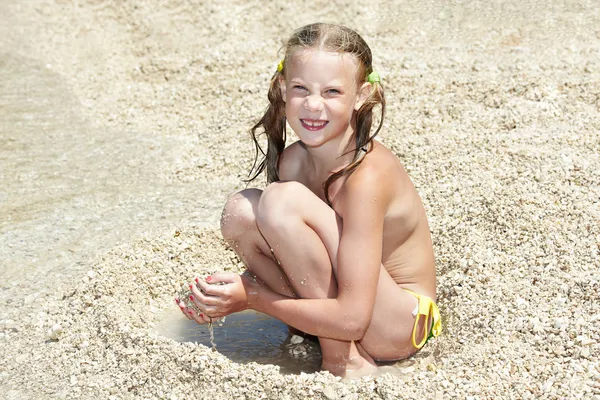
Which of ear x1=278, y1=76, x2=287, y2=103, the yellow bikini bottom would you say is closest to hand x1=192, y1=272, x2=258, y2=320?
the yellow bikini bottom

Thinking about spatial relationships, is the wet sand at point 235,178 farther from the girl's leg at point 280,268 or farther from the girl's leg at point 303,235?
the girl's leg at point 303,235

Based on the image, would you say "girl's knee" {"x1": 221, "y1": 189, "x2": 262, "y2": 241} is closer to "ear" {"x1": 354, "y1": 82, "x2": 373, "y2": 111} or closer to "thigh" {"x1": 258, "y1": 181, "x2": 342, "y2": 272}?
"thigh" {"x1": 258, "y1": 181, "x2": 342, "y2": 272}

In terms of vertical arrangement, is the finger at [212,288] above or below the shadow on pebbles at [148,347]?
above

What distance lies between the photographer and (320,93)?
110 inches

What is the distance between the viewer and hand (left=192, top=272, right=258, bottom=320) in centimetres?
278

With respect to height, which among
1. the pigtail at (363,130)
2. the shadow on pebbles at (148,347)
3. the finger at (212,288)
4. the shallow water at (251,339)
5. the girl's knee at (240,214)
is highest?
the pigtail at (363,130)

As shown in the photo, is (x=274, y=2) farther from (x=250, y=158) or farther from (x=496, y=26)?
(x=250, y=158)

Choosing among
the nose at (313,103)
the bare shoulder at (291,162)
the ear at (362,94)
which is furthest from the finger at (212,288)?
the ear at (362,94)

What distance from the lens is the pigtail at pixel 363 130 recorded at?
9.17ft

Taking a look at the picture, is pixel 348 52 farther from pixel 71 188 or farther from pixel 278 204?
pixel 71 188

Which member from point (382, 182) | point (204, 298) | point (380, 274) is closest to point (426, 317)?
point (380, 274)

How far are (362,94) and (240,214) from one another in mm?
620

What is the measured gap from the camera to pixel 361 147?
282 cm

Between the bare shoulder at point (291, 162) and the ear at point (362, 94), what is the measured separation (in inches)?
12.6
